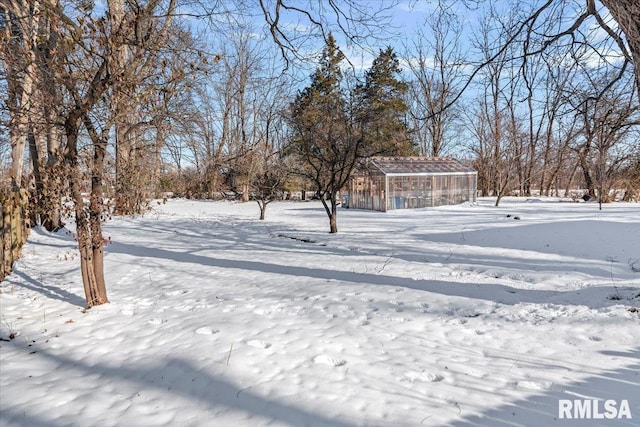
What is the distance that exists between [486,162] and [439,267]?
2385cm

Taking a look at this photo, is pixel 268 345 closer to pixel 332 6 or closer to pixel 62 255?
pixel 332 6

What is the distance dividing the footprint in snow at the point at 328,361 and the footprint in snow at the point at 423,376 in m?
0.54

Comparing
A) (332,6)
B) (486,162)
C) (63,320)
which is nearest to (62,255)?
(63,320)

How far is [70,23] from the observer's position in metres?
3.66

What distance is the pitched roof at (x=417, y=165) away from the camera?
20.1 metres

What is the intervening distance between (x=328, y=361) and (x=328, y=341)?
398 millimetres

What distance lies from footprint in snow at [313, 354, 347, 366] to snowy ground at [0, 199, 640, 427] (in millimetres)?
18

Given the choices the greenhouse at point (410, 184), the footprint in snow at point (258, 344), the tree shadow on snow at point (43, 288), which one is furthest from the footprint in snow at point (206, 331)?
the greenhouse at point (410, 184)

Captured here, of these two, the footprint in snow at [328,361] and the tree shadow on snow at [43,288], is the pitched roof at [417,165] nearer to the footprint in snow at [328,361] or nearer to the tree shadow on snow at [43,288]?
the tree shadow on snow at [43,288]

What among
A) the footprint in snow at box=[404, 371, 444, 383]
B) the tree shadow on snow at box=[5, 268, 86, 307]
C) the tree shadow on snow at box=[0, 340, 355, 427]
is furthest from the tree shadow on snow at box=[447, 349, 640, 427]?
the tree shadow on snow at box=[5, 268, 86, 307]

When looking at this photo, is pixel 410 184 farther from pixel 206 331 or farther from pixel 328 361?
pixel 328 361

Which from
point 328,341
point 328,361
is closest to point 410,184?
point 328,341

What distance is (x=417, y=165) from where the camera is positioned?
2116 centimetres

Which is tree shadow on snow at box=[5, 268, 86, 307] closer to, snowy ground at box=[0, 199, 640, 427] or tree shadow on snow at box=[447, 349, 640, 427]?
snowy ground at box=[0, 199, 640, 427]
